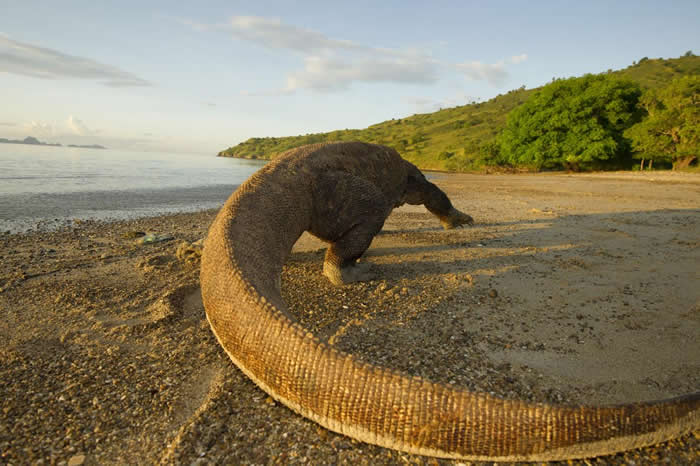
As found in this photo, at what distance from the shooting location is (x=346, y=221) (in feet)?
18.1

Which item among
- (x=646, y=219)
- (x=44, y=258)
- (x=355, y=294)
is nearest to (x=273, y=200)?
(x=355, y=294)

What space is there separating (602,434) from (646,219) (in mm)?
11283

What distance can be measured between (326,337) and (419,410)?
1928 mm

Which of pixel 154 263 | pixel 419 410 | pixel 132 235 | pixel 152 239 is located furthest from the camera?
pixel 132 235

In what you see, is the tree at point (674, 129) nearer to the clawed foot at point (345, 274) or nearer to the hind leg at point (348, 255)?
the hind leg at point (348, 255)

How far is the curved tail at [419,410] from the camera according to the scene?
6.66 feet

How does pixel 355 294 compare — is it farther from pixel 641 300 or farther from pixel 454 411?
pixel 641 300

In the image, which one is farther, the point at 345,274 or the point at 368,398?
the point at 345,274

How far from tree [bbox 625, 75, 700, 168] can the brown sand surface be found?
1285 inches

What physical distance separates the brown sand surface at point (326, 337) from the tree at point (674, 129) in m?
32.6

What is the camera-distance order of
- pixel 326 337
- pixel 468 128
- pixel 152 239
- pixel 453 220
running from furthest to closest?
pixel 468 128
pixel 453 220
pixel 152 239
pixel 326 337

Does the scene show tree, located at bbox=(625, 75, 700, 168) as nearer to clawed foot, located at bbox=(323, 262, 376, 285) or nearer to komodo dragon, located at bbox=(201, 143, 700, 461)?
clawed foot, located at bbox=(323, 262, 376, 285)

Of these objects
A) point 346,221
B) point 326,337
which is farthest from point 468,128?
point 326,337

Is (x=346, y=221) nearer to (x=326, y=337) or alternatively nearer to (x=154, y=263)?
(x=326, y=337)
